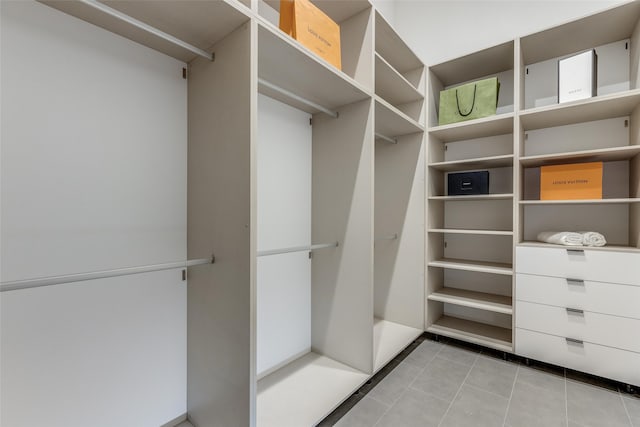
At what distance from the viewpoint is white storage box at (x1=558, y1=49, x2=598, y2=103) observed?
6.17 feet

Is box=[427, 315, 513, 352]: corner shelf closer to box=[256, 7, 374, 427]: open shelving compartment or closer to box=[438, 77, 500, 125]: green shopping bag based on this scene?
box=[256, 7, 374, 427]: open shelving compartment

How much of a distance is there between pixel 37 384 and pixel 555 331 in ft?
9.43

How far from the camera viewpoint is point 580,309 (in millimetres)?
1876

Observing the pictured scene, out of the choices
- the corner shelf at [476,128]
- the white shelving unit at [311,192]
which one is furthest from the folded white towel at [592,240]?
the white shelving unit at [311,192]

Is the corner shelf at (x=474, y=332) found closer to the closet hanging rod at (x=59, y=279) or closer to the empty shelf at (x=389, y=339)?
the empty shelf at (x=389, y=339)

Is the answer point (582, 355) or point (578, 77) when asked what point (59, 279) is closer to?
point (582, 355)

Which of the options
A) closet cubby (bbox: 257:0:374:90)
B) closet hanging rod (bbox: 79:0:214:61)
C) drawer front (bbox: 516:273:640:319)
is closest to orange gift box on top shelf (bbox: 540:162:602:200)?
drawer front (bbox: 516:273:640:319)

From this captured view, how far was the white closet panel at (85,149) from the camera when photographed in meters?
1.00

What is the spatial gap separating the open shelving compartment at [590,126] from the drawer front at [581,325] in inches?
18.1

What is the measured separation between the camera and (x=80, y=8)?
106cm

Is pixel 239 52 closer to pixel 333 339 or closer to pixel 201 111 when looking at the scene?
pixel 201 111

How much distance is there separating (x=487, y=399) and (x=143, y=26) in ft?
8.52

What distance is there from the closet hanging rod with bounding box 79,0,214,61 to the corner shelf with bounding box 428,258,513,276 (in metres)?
2.30

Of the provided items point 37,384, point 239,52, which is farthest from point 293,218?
point 37,384
